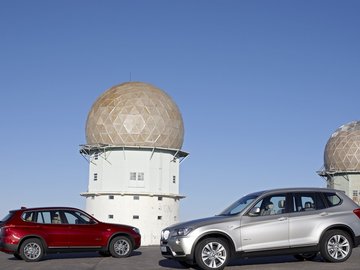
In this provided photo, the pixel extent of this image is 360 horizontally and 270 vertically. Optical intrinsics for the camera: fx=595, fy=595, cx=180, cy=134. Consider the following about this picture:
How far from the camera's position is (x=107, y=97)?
42.3m

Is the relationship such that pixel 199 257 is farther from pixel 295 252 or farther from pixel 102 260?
pixel 102 260

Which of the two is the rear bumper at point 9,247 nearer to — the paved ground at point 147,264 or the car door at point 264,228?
the paved ground at point 147,264

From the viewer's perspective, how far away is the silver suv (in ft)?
42.9

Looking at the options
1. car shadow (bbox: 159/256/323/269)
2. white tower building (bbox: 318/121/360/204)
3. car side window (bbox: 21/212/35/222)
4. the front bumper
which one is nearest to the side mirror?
car shadow (bbox: 159/256/323/269)

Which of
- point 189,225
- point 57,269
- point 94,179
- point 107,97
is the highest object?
point 107,97

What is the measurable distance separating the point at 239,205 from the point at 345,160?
45.6 metres

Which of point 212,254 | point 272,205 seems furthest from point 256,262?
point 212,254

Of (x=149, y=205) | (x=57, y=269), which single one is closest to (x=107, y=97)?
(x=149, y=205)

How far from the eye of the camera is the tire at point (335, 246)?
1380cm

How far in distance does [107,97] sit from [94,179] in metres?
5.89

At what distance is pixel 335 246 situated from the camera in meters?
13.9

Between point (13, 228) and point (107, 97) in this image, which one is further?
point (107, 97)

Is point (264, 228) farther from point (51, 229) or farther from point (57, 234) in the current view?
point (51, 229)

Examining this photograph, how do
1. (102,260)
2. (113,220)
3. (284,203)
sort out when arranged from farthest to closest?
1. (113,220)
2. (102,260)
3. (284,203)
